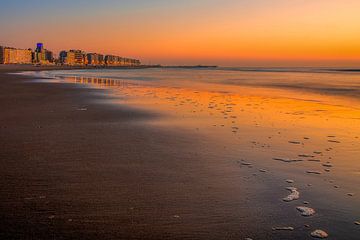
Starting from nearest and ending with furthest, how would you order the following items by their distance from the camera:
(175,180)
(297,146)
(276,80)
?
(175,180) → (297,146) → (276,80)

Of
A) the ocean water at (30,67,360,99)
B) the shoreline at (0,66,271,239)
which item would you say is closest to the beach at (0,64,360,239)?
the shoreline at (0,66,271,239)

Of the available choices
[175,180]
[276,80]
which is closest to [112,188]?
[175,180]

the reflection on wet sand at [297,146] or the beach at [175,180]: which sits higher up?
the reflection on wet sand at [297,146]

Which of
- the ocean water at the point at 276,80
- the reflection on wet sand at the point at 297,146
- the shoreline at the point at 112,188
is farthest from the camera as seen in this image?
the ocean water at the point at 276,80

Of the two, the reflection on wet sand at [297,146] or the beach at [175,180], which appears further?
the reflection on wet sand at [297,146]

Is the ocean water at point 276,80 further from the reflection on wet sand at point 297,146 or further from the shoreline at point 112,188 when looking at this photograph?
the shoreline at point 112,188

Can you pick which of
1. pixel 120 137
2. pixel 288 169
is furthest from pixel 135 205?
pixel 120 137

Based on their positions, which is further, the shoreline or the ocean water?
the ocean water

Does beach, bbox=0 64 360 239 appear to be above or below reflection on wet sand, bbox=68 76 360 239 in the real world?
below

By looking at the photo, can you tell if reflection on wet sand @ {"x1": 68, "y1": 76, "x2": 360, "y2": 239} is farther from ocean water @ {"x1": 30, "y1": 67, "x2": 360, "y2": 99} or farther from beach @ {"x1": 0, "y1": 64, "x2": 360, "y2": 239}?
ocean water @ {"x1": 30, "y1": 67, "x2": 360, "y2": 99}

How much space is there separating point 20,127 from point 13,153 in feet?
10.2

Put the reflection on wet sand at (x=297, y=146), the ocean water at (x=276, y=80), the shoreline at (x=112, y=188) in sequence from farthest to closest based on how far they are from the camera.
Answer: the ocean water at (x=276, y=80), the reflection on wet sand at (x=297, y=146), the shoreline at (x=112, y=188)

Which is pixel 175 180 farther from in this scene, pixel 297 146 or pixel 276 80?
pixel 276 80

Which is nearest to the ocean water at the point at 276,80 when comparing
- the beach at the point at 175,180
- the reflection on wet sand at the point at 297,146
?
the reflection on wet sand at the point at 297,146
